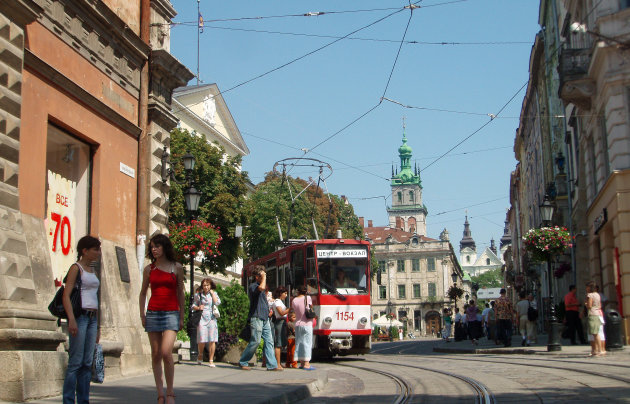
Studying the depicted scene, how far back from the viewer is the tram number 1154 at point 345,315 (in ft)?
71.6

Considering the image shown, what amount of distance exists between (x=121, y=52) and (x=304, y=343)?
659cm

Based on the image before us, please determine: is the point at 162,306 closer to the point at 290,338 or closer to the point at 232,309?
the point at 290,338

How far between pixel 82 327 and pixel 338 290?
48.0ft

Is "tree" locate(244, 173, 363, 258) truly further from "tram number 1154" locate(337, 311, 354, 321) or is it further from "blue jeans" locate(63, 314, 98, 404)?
"blue jeans" locate(63, 314, 98, 404)

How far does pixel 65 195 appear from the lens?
12.9 m

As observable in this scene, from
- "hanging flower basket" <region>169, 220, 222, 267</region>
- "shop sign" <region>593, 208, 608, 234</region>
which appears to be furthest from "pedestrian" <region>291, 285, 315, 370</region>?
"shop sign" <region>593, 208, 608, 234</region>

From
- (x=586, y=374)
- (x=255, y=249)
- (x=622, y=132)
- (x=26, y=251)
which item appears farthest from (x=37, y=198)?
(x=255, y=249)

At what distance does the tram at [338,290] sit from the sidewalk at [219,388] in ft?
25.4

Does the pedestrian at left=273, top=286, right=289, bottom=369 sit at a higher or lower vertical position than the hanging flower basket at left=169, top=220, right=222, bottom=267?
lower

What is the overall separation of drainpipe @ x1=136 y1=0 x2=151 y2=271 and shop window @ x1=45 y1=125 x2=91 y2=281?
1929mm

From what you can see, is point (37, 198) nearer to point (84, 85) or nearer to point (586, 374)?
point (84, 85)

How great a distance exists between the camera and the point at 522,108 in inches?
2227

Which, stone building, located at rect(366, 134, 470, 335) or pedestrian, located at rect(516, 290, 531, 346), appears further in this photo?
stone building, located at rect(366, 134, 470, 335)

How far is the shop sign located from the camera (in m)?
22.9
